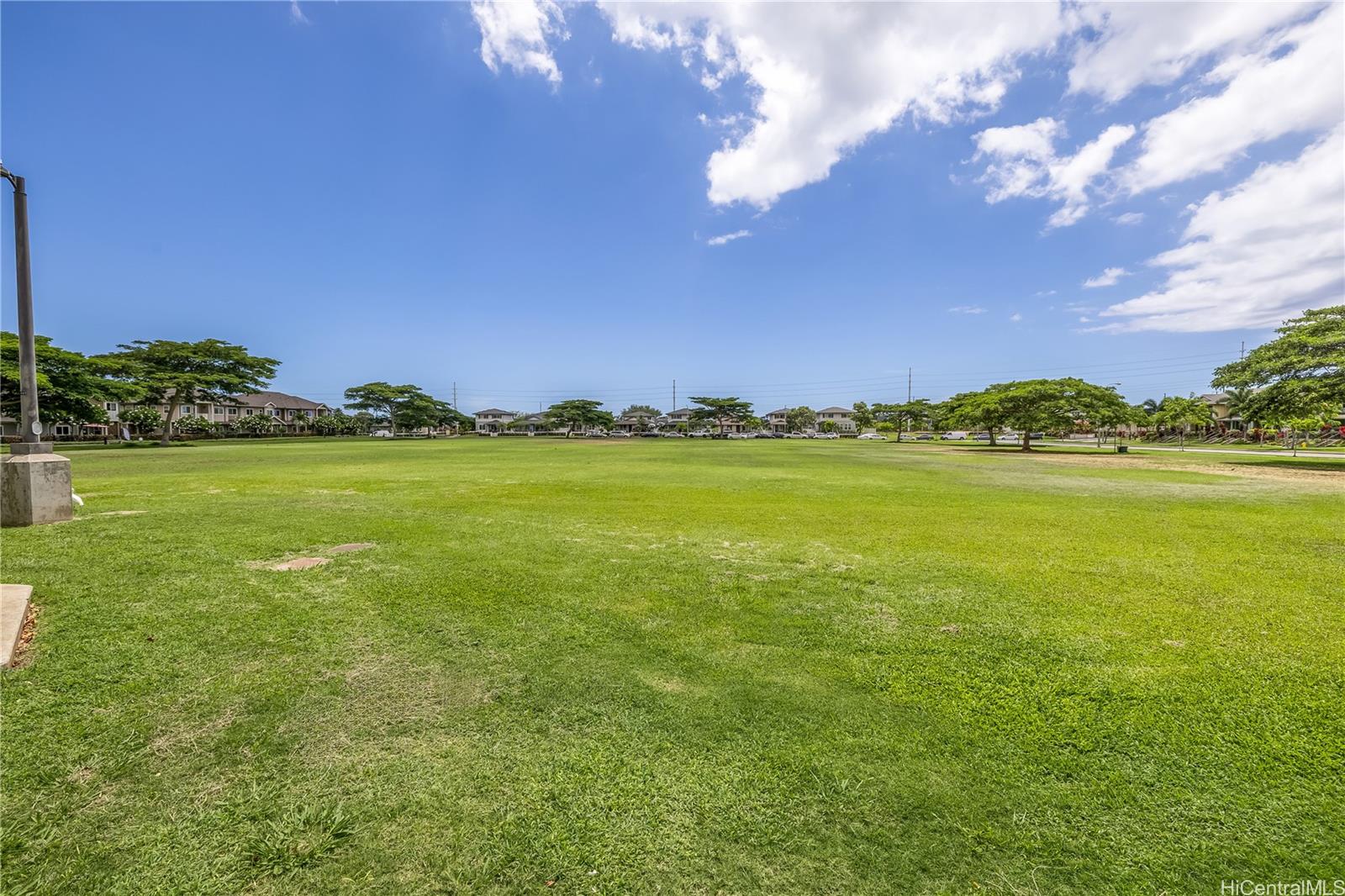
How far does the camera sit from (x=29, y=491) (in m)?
7.25

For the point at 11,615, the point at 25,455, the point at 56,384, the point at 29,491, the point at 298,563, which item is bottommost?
the point at 298,563

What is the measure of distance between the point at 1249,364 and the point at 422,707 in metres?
31.4

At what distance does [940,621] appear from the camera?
4.63m

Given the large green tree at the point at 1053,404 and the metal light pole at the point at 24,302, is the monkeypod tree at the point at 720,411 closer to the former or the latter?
the large green tree at the point at 1053,404

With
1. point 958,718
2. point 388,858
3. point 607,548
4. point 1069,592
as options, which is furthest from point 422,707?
point 1069,592

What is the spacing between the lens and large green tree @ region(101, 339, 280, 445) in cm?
4134

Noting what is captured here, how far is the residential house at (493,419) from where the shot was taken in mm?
111188

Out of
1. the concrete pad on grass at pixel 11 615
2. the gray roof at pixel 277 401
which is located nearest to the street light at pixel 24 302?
the concrete pad on grass at pixel 11 615

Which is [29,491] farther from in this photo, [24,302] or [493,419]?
[493,419]

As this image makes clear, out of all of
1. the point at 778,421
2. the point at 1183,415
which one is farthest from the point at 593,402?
the point at 1183,415

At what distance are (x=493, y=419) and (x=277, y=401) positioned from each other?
1440 inches

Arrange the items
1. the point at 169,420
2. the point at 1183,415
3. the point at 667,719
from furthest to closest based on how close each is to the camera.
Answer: the point at 1183,415, the point at 169,420, the point at 667,719

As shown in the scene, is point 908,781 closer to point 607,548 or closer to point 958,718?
point 958,718

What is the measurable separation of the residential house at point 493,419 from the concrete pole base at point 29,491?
106008 mm
